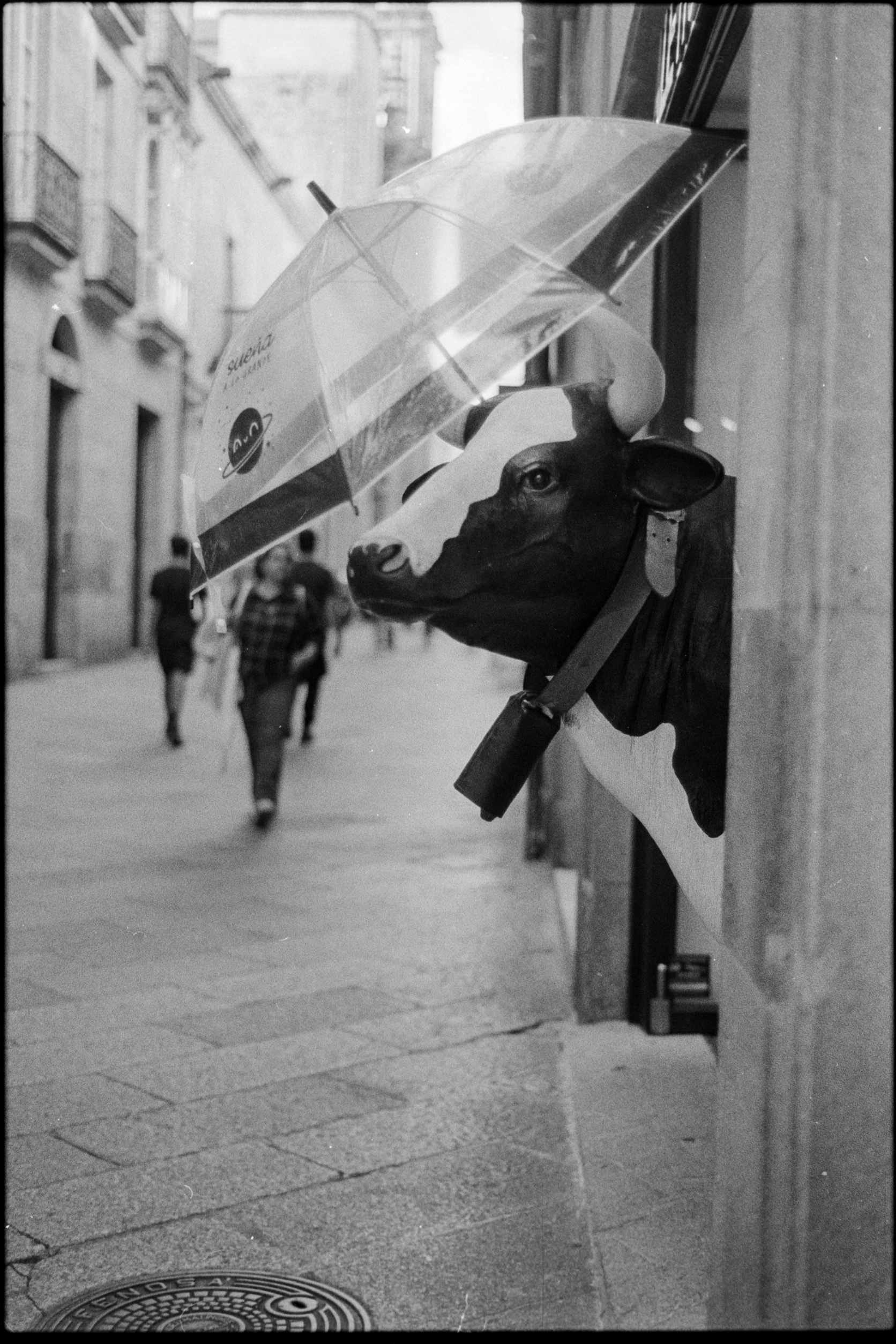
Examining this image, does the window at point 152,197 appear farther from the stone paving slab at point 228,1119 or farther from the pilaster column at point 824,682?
the pilaster column at point 824,682

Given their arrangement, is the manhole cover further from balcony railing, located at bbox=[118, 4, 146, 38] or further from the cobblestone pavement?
balcony railing, located at bbox=[118, 4, 146, 38]

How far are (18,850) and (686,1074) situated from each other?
4.66m

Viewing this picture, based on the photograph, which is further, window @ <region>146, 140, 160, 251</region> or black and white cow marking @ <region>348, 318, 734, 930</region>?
window @ <region>146, 140, 160, 251</region>

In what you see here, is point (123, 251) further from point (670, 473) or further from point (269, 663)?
point (670, 473)

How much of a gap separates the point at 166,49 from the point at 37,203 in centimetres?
774

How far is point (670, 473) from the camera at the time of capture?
8.38ft

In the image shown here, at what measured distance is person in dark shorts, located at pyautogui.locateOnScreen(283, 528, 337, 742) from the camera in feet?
39.4

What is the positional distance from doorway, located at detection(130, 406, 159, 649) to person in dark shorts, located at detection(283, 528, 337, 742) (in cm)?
1157

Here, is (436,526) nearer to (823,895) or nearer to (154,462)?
(823,895)

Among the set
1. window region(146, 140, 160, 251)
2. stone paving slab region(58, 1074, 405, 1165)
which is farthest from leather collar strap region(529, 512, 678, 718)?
window region(146, 140, 160, 251)

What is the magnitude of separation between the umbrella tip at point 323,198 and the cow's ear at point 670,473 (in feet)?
2.58

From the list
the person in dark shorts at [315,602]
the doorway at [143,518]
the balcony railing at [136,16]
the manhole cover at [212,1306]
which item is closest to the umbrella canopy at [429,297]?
the manhole cover at [212,1306]

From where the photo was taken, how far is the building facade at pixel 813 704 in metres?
1.64

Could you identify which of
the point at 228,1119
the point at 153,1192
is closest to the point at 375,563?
the point at 153,1192
